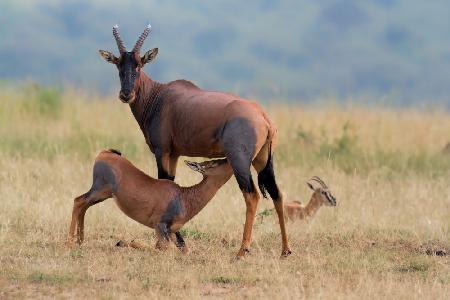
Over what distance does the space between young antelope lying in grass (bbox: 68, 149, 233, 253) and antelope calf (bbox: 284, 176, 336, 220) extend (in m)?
2.80

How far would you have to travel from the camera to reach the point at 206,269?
8.76 m

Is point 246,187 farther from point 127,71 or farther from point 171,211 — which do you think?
point 127,71

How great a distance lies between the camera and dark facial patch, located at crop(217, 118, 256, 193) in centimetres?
904

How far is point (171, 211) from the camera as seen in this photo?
946cm

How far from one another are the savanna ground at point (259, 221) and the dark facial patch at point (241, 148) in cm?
81

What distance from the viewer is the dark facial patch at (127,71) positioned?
9906 mm

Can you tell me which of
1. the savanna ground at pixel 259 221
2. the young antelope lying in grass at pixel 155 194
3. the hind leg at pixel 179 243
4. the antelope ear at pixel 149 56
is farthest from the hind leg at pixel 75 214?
the antelope ear at pixel 149 56

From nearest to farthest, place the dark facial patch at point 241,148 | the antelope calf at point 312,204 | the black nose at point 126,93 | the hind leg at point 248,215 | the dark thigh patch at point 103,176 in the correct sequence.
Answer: the dark facial patch at point 241,148 → the hind leg at point 248,215 → the dark thigh patch at point 103,176 → the black nose at point 126,93 → the antelope calf at point 312,204

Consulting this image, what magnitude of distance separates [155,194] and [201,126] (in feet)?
2.56

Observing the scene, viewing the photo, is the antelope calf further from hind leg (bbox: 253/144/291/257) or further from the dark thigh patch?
the dark thigh patch

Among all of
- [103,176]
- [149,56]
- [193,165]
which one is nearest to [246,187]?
[193,165]

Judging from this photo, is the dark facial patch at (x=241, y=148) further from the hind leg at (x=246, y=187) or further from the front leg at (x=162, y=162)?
the front leg at (x=162, y=162)

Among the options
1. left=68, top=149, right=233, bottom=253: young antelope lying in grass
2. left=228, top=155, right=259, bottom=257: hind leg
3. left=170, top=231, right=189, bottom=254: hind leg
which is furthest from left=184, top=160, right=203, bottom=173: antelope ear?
left=170, top=231, right=189, bottom=254: hind leg

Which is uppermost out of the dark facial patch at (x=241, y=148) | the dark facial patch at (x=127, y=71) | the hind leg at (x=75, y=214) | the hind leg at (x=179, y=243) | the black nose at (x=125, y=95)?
the dark facial patch at (x=127, y=71)
